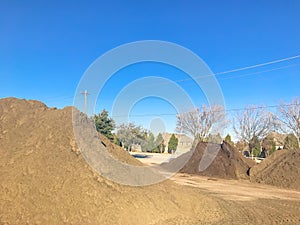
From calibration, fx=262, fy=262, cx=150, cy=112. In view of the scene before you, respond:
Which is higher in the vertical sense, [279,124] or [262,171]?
[279,124]

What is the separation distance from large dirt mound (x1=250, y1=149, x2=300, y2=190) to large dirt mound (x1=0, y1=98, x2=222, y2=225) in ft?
23.7

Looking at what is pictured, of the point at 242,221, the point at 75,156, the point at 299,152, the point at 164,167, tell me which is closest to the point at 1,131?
the point at 75,156

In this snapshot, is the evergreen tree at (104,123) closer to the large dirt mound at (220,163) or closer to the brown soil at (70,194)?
the large dirt mound at (220,163)

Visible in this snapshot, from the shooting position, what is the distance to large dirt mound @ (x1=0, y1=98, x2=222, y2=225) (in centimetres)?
551

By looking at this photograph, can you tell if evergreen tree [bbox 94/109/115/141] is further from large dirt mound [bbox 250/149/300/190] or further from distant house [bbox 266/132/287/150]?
distant house [bbox 266/132/287/150]

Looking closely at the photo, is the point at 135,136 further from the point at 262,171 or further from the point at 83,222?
the point at 83,222

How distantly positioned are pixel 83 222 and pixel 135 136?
112 feet

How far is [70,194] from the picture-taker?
5.83 m

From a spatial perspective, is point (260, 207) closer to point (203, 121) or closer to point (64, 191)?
point (64, 191)

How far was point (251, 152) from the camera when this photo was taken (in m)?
33.3

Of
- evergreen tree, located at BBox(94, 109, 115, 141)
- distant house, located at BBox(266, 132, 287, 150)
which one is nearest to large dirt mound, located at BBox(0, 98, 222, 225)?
evergreen tree, located at BBox(94, 109, 115, 141)

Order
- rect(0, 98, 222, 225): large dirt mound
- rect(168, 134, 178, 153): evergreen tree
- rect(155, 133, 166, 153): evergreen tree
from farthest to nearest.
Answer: rect(155, 133, 166, 153): evergreen tree
rect(168, 134, 178, 153): evergreen tree
rect(0, 98, 222, 225): large dirt mound

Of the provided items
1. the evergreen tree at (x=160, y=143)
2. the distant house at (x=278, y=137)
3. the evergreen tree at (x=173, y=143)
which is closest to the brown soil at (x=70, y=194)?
the distant house at (x=278, y=137)

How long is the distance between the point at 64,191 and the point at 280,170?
1256 cm
